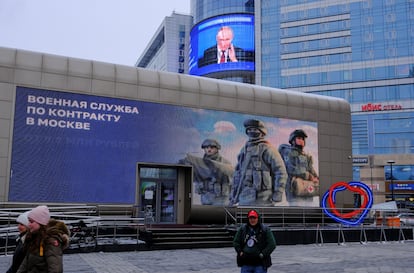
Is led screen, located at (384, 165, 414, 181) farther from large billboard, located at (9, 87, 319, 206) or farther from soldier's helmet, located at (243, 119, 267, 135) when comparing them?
soldier's helmet, located at (243, 119, 267, 135)

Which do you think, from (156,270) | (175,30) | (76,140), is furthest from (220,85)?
(175,30)

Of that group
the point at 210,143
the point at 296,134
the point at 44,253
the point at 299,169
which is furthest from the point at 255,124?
the point at 44,253

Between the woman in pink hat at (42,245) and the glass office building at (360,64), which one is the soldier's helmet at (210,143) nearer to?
the woman in pink hat at (42,245)

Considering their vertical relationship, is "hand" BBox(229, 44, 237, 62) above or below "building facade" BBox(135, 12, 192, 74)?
below

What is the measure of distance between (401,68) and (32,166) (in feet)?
266

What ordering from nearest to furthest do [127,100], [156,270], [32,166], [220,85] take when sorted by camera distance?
[156,270] < [32,166] < [127,100] < [220,85]

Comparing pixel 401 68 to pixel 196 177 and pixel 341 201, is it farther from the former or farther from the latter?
pixel 196 177

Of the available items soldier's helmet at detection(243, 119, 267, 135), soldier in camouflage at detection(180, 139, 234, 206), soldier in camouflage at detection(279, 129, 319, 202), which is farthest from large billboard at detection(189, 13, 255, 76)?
soldier in camouflage at detection(180, 139, 234, 206)

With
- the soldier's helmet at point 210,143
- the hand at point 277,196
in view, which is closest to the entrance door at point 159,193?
the soldier's helmet at point 210,143

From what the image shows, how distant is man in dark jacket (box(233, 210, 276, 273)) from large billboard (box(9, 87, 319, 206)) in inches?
588

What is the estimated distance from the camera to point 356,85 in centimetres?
9156

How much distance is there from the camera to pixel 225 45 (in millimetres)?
104625

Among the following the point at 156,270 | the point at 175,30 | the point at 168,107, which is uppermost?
the point at 175,30

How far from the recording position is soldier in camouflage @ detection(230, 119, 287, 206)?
2531 cm
